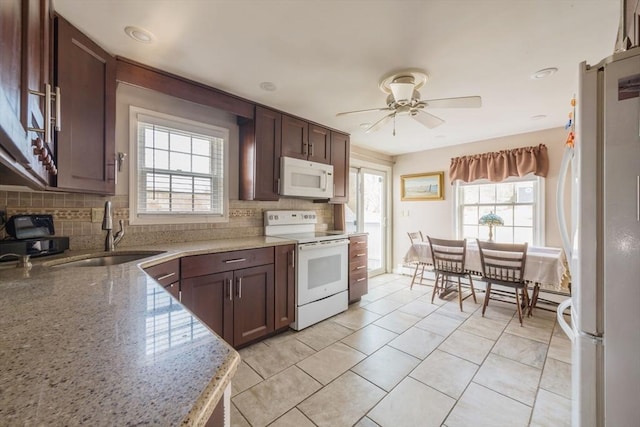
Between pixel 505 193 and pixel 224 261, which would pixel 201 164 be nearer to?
pixel 224 261

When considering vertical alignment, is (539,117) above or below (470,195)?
above

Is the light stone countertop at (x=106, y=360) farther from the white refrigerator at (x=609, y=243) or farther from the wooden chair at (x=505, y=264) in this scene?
the wooden chair at (x=505, y=264)

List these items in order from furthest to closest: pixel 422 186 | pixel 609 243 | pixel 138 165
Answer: pixel 422 186, pixel 138 165, pixel 609 243

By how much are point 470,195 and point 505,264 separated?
164 cm

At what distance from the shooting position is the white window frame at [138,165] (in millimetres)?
2170

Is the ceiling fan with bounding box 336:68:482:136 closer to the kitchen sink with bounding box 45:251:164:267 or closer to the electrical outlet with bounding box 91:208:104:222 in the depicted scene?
the kitchen sink with bounding box 45:251:164:267

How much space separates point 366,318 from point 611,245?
93.0 inches

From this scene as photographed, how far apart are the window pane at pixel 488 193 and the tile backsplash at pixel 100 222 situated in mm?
3404

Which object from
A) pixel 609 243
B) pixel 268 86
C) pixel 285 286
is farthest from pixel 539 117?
pixel 285 286

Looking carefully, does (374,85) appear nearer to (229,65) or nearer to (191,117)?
(229,65)

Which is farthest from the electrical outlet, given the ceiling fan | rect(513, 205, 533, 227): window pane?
rect(513, 205, 533, 227): window pane

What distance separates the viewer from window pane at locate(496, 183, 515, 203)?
3826 mm

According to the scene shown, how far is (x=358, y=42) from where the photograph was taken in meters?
1.72

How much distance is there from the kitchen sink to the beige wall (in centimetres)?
408
